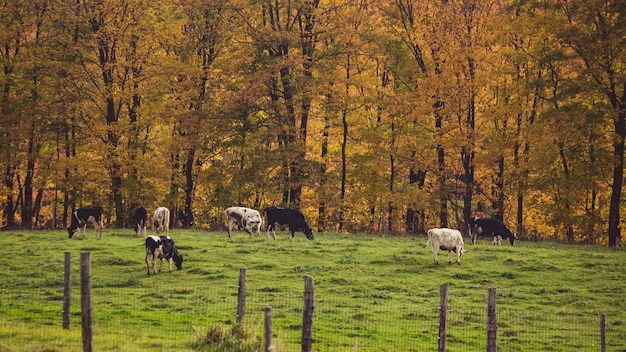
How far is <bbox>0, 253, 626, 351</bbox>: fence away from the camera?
55.0 ft

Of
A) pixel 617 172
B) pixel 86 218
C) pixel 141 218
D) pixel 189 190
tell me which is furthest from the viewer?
pixel 189 190

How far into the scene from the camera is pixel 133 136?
44.6 metres

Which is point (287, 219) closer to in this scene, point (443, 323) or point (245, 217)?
point (245, 217)

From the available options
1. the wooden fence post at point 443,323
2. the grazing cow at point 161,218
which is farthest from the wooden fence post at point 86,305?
the grazing cow at point 161,218

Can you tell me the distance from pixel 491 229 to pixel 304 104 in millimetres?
15279

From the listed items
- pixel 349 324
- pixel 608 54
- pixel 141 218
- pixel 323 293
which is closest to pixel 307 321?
pixel 349 324

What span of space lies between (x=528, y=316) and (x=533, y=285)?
4.40 metres

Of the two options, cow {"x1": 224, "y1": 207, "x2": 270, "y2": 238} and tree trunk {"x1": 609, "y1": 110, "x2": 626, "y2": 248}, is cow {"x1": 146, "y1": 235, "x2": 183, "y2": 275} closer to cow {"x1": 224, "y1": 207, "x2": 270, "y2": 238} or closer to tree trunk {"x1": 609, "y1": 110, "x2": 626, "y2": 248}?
cow {"x1": 224, "y1": 207, "x2": 270, "y2": 238}

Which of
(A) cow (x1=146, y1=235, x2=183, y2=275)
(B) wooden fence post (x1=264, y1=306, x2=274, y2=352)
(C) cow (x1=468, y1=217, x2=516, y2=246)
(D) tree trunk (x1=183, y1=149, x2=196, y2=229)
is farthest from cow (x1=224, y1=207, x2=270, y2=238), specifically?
(B) wooden fence post (x1=264, y1=306, x2=274, y2=352)

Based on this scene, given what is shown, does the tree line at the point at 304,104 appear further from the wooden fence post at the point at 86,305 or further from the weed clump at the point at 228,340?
the wooden fence post at the point at 86,305

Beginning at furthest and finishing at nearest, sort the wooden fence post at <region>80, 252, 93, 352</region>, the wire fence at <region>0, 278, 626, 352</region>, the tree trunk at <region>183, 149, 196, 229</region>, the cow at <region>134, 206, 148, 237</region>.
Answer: the tree trunk at <region>183, 149, 196, 229</region> < the cow at <region>134, 206, 148, 237</region> < the wire fence at <region>0, 278, 626, 352</region> < the wooden fence post at <region>80, 252, 93, 352</region>

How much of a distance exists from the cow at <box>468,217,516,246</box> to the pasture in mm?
1384

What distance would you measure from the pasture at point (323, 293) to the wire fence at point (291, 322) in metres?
0.05

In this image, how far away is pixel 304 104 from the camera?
46.8 meters
